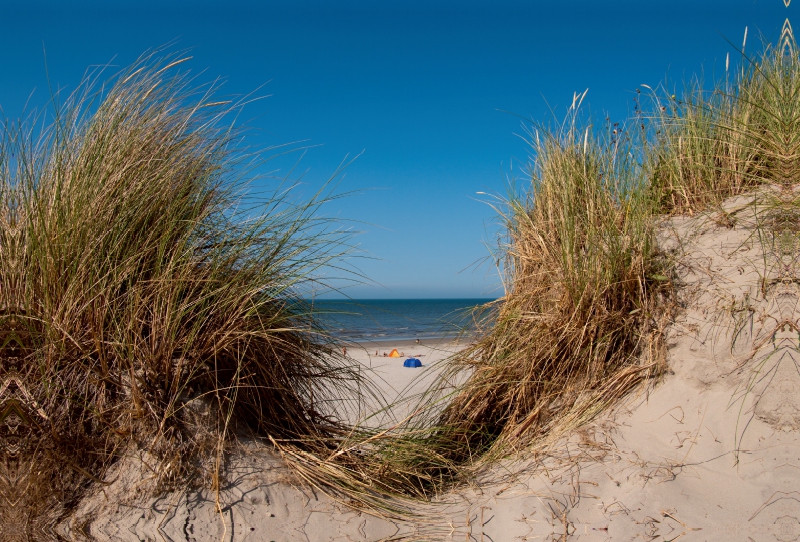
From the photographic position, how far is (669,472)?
2449mm

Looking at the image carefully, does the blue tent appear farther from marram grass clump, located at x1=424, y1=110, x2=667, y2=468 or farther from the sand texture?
the sand texture

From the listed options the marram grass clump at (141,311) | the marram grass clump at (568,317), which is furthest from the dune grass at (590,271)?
the marram grass clump at (141,311)

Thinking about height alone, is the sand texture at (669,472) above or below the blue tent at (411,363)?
above

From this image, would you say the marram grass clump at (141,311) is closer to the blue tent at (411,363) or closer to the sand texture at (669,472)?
the sand texture at (669,472)

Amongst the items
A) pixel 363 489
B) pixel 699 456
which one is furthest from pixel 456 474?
pixel 699 456

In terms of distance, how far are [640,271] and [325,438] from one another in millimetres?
1917

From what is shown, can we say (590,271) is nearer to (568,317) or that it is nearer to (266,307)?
(568,317)

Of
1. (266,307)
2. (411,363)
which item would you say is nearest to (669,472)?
(266,307)

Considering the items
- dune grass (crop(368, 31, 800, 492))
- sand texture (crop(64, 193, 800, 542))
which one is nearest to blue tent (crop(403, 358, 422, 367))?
dune grass (crop(368, 31, 800, 492))

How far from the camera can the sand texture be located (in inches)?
88.6

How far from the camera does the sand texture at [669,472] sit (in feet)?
7.38

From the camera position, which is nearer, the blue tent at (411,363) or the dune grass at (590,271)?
the dune grass at (590,271)

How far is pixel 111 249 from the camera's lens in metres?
2.53

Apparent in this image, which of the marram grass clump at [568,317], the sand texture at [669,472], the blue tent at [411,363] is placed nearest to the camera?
the sand texture at [669,472]
